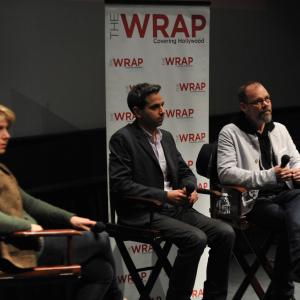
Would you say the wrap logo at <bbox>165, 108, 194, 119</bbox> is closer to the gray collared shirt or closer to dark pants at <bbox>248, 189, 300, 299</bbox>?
the gray collared shirt

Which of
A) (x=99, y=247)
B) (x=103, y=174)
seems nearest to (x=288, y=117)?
(x=103, y=174)

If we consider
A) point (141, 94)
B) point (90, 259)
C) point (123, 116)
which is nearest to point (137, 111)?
Result: point (141, 94)

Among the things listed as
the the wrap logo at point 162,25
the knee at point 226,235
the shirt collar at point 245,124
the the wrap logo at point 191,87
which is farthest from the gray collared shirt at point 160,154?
the the wrap logo at point 162,25

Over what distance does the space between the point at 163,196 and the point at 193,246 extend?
0.34 meters

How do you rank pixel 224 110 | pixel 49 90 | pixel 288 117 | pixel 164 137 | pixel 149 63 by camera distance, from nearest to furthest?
1. pixel 164 137
2. pixel 149 63
3. pixel 49 90
4. pixel 224 110
5. pixel 288 117

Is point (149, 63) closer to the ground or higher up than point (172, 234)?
higher up

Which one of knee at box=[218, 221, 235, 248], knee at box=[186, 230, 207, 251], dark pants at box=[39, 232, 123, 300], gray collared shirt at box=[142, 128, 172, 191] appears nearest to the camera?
dark pants at box=[39, 232, 123, 300]

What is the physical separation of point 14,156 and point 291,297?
2130mm

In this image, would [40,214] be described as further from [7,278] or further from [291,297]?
[291,297]

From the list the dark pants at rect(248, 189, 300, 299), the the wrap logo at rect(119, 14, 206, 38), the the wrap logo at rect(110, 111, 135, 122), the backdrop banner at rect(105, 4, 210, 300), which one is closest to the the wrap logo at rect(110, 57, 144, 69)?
the backdrop banner at rect(105, 4, 210, 300)

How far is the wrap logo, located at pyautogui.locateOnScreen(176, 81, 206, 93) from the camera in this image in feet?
17.5

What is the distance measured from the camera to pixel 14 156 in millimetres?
5398

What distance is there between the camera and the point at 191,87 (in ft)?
17.6

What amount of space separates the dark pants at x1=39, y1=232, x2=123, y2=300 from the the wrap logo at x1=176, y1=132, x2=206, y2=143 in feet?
4.97
